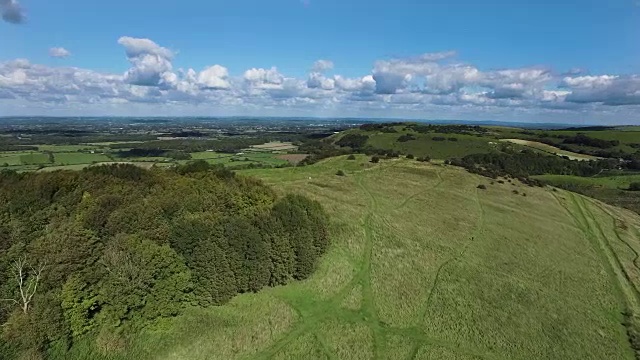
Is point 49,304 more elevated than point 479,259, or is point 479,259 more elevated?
point 49,304

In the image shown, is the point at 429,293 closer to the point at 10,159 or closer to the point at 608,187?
the point at 608,187

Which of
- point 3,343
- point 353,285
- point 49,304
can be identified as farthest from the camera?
point 353,285

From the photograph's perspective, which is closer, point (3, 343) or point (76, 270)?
point (3, 343)

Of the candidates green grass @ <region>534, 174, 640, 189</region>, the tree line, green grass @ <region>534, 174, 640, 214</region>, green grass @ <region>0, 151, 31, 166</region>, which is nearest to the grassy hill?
the tree line

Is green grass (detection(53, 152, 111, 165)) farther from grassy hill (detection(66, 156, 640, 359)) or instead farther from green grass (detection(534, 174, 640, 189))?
green grass (detection(534, 174, 640, 189))

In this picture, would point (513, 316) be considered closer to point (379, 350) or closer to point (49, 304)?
point (379, 350)

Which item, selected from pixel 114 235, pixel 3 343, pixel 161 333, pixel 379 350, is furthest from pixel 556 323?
pixel 3 343

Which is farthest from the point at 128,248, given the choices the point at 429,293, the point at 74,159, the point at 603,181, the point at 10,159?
the point at 603,181
